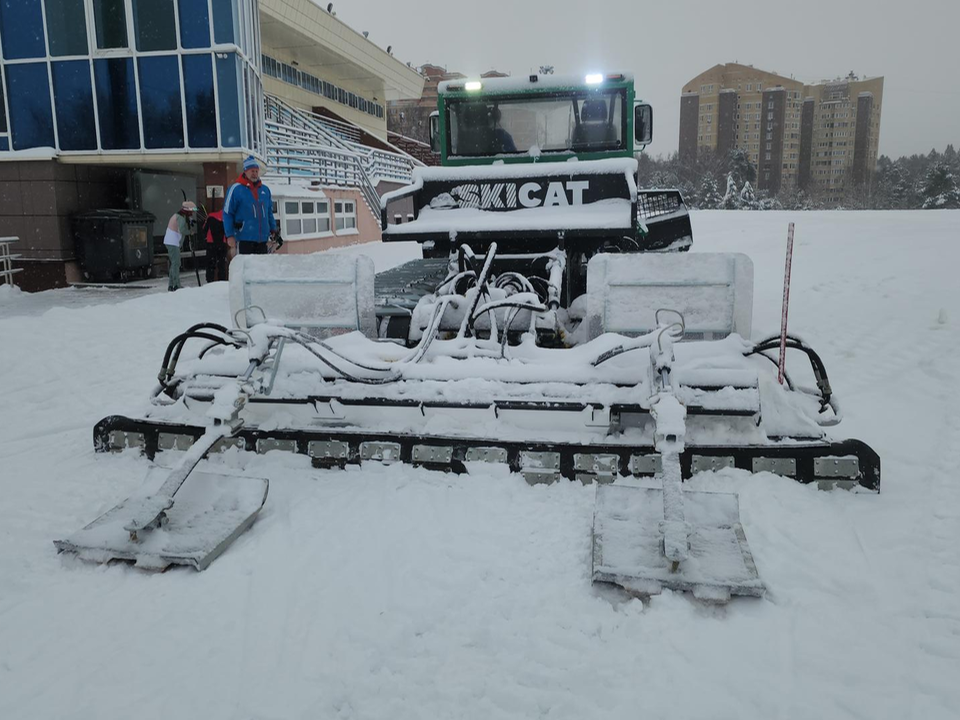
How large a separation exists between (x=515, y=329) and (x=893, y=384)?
3.55 meters

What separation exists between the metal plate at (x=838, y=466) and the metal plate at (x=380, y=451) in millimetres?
2192

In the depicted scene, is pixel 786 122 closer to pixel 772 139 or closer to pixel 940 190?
pixel 772 139

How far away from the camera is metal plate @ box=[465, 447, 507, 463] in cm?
391

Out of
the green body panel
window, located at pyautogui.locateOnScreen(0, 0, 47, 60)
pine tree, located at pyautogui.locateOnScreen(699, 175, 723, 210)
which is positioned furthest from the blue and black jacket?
pine tree, located at pyautogui.locateOnScreen(699, 175, 723, 210)

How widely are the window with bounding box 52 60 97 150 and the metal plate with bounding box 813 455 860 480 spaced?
14.8 meters

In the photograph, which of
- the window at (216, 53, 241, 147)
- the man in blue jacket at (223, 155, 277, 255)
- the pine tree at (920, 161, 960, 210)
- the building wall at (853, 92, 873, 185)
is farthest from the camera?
the building wall at (853, 92, 873, 185)

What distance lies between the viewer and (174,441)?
14.0 ft

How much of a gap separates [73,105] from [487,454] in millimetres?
14044

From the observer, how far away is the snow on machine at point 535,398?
3215 mm

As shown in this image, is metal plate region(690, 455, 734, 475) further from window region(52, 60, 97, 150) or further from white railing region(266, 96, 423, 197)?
white railing region(266, 96, 423, 197)

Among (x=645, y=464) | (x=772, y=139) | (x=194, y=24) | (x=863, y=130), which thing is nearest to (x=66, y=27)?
(x=194, y=24)

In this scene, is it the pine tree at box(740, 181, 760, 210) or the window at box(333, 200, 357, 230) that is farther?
the pine tree at box(740, 181, 760, 210)

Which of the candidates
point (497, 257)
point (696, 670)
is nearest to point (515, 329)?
point (497, 257)

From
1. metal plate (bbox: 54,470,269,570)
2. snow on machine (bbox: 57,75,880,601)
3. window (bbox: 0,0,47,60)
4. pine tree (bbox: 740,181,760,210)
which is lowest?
metal plate (bbox: 54,470,269,570)
